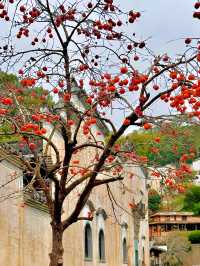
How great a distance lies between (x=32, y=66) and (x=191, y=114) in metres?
2.81

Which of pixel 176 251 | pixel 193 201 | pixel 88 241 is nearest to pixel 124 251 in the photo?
pixel 88 241

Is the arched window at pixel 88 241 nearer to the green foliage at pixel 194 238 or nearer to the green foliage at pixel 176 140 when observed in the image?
the green foliage at pixel 176 140

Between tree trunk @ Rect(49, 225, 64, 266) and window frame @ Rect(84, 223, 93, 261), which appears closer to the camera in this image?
tree trunk @ Rect(49, 225, 64, 266)

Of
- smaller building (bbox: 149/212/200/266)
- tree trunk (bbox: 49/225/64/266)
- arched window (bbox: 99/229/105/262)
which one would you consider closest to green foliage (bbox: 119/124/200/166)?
tree trunk (bbox: 49/225/64/266)

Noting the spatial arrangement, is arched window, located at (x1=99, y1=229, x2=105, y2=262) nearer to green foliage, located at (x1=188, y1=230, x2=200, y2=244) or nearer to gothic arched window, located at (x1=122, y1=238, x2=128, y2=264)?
gothic arched window, located at (x1=122, y1=238, x2=128, y2=264)

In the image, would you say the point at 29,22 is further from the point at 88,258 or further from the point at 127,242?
the point at 127,242

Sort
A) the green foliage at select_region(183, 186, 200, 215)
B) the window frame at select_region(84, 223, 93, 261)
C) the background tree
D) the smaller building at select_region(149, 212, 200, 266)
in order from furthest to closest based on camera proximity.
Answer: the green foliage at select_region(183, 186, 200, 215) < the smaller building at select_region(149, 212, 200, 266) < the background tree < the window frame at select_region(84, 223, 93, 261)

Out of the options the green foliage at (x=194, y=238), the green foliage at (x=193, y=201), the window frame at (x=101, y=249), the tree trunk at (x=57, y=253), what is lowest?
the tree trunk at (x=57, y=253)

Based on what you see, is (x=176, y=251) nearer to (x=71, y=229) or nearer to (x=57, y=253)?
(x=71, y=229)

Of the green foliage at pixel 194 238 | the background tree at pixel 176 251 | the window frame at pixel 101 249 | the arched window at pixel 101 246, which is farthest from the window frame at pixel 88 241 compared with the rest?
the green foliage at pixel 194 238

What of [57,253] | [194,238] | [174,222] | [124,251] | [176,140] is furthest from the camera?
[174,222]

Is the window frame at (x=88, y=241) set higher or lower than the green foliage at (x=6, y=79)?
lower

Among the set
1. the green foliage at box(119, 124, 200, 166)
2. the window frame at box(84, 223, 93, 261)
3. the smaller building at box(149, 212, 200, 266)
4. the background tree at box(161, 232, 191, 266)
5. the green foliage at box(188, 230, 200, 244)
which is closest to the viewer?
the green foliage at box(119, 124, 200, 166)

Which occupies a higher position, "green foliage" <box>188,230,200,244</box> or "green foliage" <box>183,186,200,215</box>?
"green foliage" <box>183,186,200,215</box>
